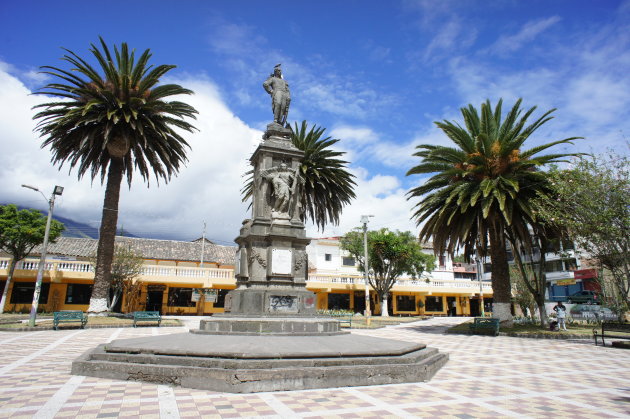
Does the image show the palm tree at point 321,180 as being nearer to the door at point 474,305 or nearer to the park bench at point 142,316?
the park bench at point 142,316

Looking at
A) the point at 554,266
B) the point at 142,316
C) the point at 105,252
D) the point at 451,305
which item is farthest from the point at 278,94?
the point at 554,266

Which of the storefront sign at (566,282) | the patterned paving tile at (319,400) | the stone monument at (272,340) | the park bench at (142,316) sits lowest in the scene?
the patterned paving tile at (319,400)

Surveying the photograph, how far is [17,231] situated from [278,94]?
950 inches

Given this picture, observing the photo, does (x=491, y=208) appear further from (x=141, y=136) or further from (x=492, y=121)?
(x=141, y=136)

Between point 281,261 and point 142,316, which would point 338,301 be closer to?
point 142,316

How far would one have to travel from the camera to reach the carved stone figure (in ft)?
42.6

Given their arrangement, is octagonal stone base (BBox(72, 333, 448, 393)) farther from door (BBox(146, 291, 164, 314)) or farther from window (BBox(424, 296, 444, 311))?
window (BBox(424, 296, 444, 311))

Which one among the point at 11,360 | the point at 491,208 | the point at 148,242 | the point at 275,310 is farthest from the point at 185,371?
the point at 148,242

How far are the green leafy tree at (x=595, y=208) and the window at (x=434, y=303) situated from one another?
26300 mm

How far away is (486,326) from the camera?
1889 centimetres

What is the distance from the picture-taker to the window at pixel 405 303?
4166 cm

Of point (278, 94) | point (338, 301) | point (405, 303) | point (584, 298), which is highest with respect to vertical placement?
point (278, 94)

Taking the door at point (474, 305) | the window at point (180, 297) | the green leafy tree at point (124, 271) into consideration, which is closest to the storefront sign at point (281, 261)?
the green leafy tree at point (124, 271)

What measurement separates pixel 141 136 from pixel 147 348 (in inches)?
725
